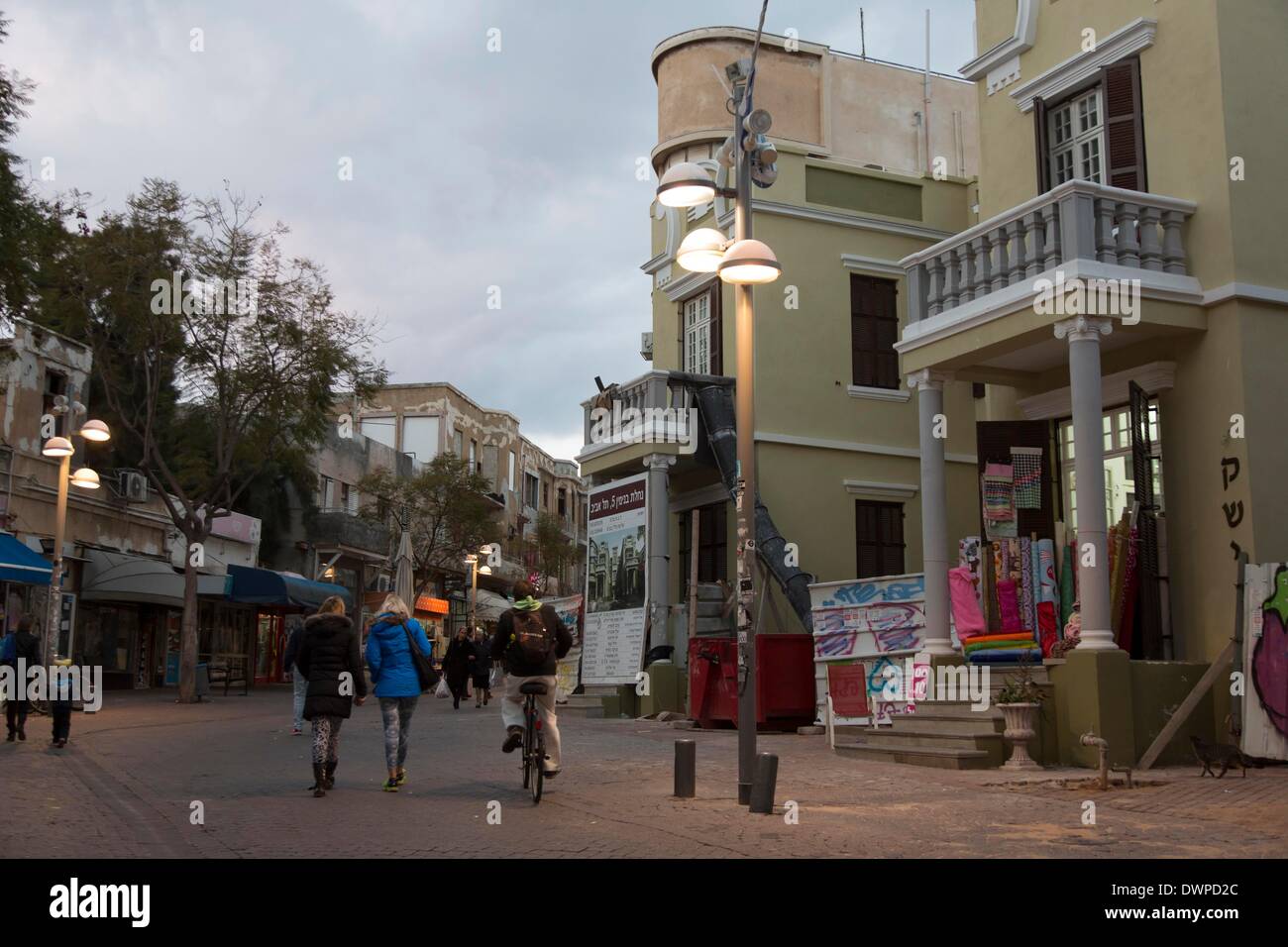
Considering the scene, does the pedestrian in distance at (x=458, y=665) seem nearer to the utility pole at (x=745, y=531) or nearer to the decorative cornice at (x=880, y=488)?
the decorative cornice at (x=880, y=488)

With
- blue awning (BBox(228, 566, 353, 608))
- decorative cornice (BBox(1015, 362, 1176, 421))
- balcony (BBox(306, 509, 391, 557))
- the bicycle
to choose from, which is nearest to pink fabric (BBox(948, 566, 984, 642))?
decorative cornice (BBox(1015, 362, 1176, 421))

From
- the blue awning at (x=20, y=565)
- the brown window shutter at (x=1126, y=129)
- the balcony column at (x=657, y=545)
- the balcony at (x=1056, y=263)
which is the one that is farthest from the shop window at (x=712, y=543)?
the blue awning at (x=20, y=565)

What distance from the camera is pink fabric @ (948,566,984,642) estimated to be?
16641 millimetres

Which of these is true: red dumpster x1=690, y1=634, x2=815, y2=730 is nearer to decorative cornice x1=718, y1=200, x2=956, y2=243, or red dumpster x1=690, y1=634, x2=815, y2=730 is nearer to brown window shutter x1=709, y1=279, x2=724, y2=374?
brown window shutter x1=709, y1=279, x2=724, y2=374

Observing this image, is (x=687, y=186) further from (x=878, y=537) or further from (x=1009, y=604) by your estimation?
(x=878, y=537)

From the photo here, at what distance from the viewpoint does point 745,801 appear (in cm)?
1062

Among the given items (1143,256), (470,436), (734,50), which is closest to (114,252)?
(734,50)

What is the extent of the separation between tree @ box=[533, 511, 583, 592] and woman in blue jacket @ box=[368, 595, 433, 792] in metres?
47.8

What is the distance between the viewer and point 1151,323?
14.9m

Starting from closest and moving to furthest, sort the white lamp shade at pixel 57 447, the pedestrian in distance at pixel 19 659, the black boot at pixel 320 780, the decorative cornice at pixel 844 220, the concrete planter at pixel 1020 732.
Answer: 1. the black boot at pixel 320 780
2. the concrete planter at pixel 1020 732
3. the pedestrian in distance at pixel 19 659
4. the white lamp shade at pixel 57 447
5. the decorative cornice at pixel 844 220

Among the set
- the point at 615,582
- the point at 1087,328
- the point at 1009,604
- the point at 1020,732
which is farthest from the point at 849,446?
the point at 1020,732

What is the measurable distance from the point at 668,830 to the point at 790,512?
1494cm

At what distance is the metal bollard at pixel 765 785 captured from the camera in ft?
33.0

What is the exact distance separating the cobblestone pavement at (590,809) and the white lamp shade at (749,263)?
4.24 meters
